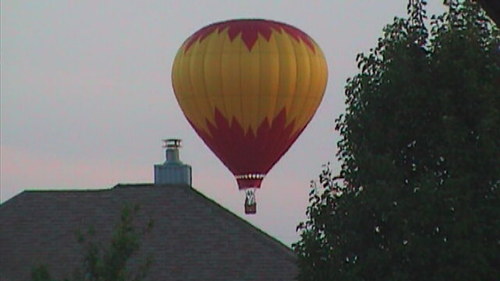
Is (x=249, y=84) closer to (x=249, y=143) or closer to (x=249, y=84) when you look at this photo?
(x=249, y=84)

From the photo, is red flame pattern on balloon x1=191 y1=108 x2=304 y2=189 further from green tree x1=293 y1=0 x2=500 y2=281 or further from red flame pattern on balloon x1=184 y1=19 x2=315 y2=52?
green tree x1=293 y1=0 x2=500 y2=281

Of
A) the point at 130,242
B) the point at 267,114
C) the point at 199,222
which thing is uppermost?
the point at 267,114

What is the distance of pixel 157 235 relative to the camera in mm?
40875

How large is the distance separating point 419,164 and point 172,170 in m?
28.1

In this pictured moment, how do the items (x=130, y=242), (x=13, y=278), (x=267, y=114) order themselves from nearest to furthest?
(x=130, y=242), (x=13, y=278), (x=267, y=114)

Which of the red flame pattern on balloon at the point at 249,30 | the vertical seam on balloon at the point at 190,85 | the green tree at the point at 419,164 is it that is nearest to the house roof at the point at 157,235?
the vertical seam on balloon at the point at 190,85

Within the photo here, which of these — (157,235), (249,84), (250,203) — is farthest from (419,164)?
(250,203)

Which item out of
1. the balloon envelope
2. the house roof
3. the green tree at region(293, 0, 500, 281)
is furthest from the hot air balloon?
→ the green tree at region(293, 0, 500, 281)

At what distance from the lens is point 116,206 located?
41.7 m

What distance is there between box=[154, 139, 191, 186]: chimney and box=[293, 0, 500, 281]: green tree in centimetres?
2683

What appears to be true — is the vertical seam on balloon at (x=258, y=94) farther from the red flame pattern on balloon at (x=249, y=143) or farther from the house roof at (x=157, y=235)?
the house roof at (x=157, y=235)

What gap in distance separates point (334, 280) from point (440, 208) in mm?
1671

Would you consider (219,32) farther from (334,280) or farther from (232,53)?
(334,280)

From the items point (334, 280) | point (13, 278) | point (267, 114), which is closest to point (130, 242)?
point (334, 280)
